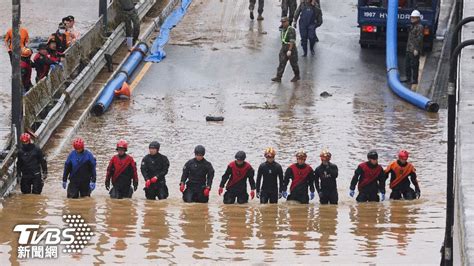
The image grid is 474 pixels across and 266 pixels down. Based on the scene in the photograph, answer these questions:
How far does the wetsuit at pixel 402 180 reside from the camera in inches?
827

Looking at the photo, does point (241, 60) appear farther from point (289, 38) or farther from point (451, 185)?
point (451, 185)

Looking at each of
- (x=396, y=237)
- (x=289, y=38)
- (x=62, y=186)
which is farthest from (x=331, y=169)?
(x=289, y=38)

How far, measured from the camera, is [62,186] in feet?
72.4

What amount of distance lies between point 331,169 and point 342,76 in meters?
9.89

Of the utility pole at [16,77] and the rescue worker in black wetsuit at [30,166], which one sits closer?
the rescue worker in black wetsuit at [30,166]

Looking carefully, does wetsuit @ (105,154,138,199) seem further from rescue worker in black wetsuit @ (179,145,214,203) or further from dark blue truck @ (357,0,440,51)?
dark blue truck @ (357,0,440,51)

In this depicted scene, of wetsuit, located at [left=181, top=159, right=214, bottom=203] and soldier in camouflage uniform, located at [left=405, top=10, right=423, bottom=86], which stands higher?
soldier in camouflage uniform, located at [left=405, top=10, right=423, bottom=86]

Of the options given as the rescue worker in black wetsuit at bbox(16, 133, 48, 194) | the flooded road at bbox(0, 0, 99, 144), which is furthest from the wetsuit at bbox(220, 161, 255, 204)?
the flooded road at bbox(0, 0, 99, 144)

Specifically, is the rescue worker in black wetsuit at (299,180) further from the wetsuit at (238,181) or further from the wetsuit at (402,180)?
the wetsuit at (402,180)

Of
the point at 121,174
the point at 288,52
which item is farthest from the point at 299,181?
the point at 288,52

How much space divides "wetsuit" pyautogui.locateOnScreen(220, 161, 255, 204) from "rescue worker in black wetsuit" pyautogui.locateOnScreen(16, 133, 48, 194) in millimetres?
2989

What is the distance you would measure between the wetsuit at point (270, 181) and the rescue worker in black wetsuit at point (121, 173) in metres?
2.04

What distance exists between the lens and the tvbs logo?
16.7m

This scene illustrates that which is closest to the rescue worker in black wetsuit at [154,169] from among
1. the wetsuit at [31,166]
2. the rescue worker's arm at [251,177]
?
the rescue worker's arm at [251,177]
